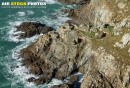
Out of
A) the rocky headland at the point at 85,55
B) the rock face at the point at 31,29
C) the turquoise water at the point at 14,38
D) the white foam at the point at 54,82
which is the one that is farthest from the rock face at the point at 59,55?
the rock face at the point at 31,29

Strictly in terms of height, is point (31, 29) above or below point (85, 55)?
above

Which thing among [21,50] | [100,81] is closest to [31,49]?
[21,50]

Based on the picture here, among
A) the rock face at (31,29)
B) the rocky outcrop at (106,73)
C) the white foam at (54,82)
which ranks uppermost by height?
the rock face at (31,29)

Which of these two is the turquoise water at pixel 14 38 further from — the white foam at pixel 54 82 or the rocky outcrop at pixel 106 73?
the rocky outcrop at pixel 106 73

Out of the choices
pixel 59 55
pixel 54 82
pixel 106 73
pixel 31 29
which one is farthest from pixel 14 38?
pixel 106 73

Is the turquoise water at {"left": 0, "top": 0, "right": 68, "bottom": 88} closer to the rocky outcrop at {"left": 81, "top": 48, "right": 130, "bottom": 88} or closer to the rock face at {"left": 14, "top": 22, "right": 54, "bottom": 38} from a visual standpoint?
the rock face at {"left": 14, "top": 22, "right": 54, "bottom": 38}

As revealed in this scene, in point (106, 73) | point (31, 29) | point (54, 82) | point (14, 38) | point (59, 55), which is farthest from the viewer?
point (31, 29)

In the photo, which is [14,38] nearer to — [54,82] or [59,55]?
[59,55]
